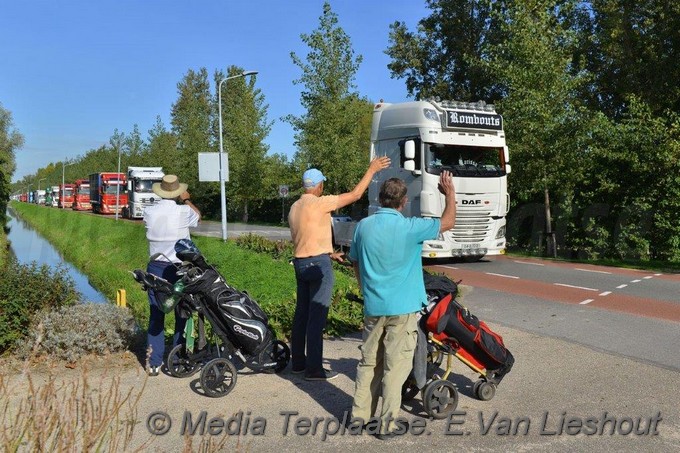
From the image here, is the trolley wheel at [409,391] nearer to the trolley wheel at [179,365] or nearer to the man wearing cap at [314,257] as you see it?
the man wearing cap at [314,257]

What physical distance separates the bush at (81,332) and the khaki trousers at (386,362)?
3.17 meters

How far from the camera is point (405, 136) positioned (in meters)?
15.7

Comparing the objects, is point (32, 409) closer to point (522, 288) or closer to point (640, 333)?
point (640, 333)

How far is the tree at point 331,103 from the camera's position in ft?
99.2

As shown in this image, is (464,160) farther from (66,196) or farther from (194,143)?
(66,196)

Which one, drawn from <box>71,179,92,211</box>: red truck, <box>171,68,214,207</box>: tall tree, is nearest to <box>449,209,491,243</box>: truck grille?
<box>171,68,214,207</box>: tall tree

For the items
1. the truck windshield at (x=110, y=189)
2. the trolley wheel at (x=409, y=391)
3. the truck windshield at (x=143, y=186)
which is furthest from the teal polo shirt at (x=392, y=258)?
the truck windshield at (x=110, y=189)

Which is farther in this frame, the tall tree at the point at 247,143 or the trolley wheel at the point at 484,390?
the tall tree at the point at 247,143

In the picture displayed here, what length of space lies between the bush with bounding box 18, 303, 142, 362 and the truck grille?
33.1 ft

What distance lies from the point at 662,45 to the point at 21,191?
203 meters

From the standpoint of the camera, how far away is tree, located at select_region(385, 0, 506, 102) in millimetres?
34844

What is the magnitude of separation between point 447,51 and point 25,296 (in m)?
33.1

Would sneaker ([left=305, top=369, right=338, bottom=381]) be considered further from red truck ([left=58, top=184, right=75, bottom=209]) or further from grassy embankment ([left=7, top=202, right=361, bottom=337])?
red truck ([left=58, top=184, right=75, bottom=209])

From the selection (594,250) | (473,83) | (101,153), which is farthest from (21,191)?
(594,250)
